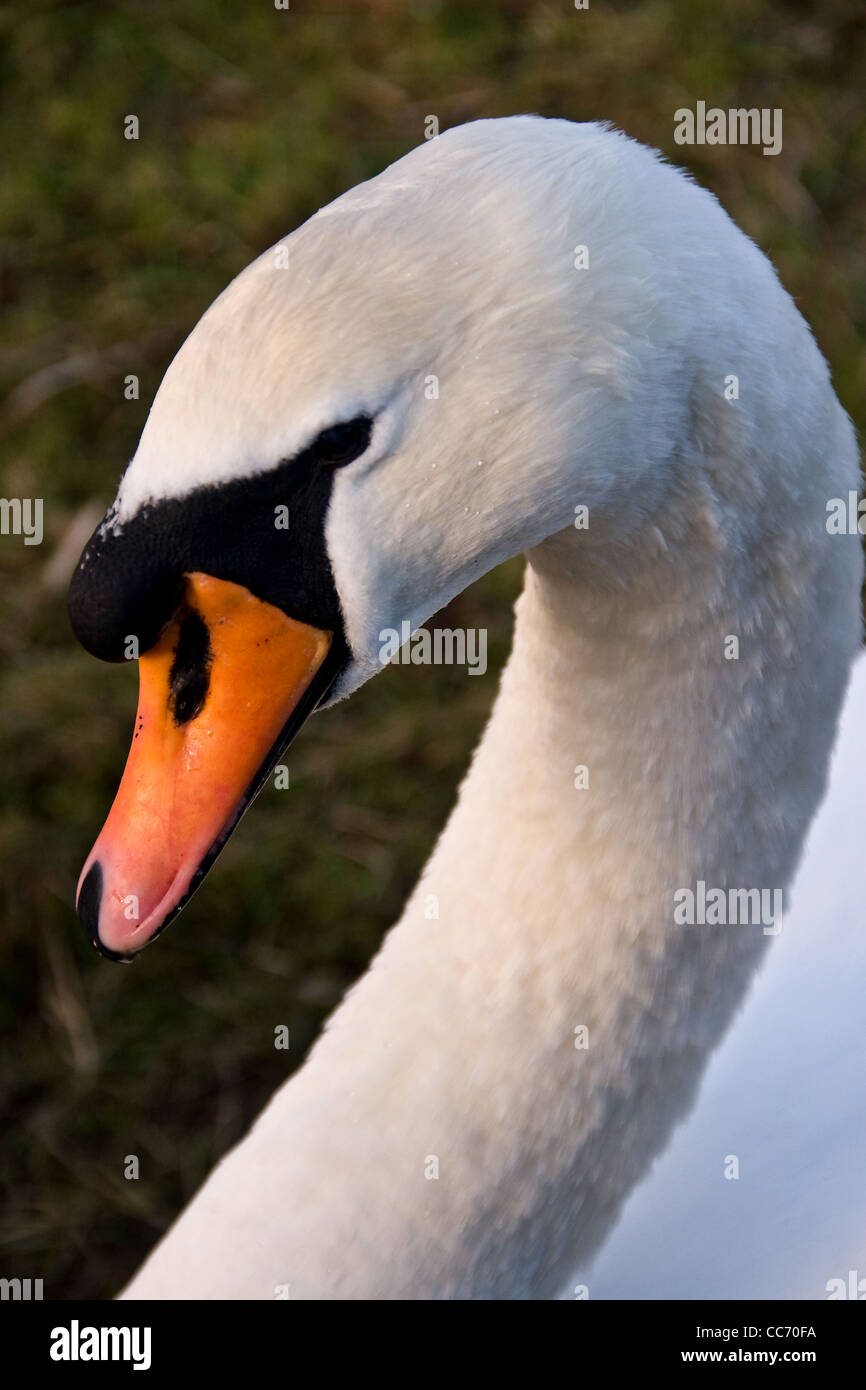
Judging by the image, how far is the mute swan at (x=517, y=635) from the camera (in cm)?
127

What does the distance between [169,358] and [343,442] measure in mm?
2690

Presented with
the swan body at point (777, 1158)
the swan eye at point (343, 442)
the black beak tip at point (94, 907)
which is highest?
the swan eye at point (343, 442)

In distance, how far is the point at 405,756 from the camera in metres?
3.40

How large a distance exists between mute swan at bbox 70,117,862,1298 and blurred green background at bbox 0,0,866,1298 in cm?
108

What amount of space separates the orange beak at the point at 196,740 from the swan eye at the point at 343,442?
0.14 meters

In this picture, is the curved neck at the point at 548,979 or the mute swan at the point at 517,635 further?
the curved neck at the point at 548,979

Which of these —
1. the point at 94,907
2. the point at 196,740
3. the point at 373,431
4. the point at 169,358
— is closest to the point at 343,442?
the point at 373,431

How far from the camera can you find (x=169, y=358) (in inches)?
151

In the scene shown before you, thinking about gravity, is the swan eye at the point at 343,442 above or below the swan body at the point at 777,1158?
above

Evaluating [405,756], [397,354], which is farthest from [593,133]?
[405,756]

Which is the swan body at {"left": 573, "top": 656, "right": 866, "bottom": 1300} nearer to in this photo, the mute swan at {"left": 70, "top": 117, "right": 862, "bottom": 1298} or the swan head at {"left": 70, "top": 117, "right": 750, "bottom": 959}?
the mute swan at {"left": 70, "top": 117, "right": 862, "bottom": 1298}

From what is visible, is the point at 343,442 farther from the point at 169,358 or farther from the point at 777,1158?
the point at 169,358

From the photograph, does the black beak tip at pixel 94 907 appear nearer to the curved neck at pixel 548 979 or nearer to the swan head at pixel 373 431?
the swan head at pixel 373 431

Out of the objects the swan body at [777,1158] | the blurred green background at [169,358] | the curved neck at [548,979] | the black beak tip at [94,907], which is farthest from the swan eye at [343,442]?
the blurred green background at [169,358]
